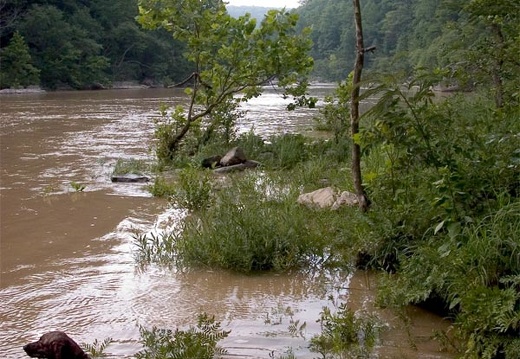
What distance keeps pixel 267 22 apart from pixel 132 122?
9.80 meters

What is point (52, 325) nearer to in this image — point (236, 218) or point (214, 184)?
point (236, 218)

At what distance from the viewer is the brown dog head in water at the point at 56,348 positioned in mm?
3090

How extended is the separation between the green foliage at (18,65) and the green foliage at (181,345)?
39.9 meters

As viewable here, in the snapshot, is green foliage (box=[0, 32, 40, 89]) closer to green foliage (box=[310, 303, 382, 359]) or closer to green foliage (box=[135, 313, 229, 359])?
green foliage (box=[135, 313, 229, 359])

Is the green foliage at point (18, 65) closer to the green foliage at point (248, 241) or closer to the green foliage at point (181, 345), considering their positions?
the green foliage at point (248, 241)

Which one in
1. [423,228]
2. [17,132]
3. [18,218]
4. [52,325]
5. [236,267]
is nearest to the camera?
[52,325]

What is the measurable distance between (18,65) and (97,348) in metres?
41.3

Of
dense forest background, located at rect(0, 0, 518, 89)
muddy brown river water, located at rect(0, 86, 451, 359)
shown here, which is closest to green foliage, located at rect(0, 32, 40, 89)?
dense forest background, located at rect(0, 0, 518, 89)

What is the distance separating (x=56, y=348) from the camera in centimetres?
308

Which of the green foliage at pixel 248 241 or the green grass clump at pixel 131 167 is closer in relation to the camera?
the green foliage at pixel 248 241

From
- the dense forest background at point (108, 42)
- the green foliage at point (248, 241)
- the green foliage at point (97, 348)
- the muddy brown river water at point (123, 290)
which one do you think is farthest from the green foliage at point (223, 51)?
the dense forest background at point (108, 42)

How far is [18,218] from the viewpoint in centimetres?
651

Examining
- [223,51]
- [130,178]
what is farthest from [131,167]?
[223,51]

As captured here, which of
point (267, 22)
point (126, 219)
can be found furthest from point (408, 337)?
point (267, 22)
